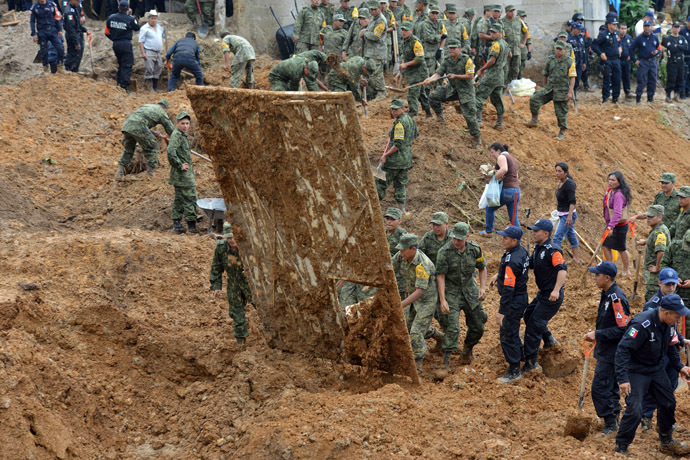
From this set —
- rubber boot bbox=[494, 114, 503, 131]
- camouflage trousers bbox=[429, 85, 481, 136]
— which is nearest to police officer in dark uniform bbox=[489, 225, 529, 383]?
camouflage trousers bbox=[429, 85, 481, 136]

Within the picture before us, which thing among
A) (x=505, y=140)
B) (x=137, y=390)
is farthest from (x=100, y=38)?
(x=137, y=390)

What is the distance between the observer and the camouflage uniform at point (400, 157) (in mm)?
11695

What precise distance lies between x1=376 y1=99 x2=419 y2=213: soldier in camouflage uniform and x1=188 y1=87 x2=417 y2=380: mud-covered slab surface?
160 inches

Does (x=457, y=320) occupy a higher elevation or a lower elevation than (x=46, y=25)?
lower

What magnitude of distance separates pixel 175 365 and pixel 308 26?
10832 millimetres

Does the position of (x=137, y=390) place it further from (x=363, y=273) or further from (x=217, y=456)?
(x=363, y=273)

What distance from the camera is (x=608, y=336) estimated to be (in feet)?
23.1

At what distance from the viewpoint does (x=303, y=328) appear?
7.99 metres

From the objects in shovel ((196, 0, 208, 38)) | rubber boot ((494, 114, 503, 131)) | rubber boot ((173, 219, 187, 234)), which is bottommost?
rubber boot ((173, 219, 187, 234))

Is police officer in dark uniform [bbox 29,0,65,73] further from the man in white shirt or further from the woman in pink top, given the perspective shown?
the woman in pink top

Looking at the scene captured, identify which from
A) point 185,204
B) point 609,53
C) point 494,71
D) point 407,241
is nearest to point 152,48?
point 185,204

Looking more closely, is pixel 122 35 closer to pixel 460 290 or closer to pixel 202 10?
pixel 202 10

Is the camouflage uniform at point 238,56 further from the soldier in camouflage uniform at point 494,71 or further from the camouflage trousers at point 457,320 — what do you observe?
the camouflage trousers at point 457,320

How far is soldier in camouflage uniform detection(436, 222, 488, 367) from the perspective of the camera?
840 cm
